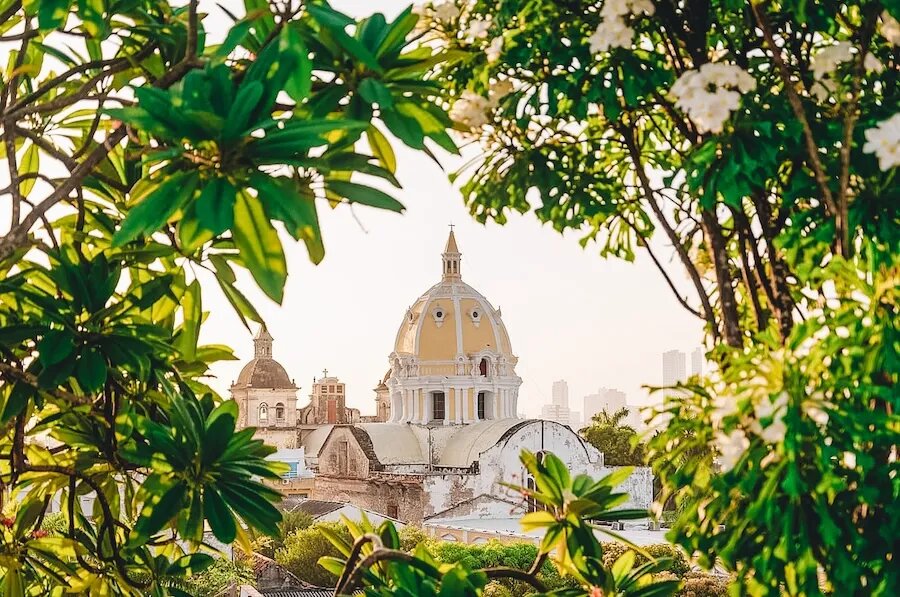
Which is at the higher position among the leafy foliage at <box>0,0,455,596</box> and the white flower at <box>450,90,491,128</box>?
the white flower at <box>450,90,491,128</box>

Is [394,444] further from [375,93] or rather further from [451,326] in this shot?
[375,93]

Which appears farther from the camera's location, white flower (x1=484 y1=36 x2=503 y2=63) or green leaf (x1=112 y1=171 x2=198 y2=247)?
white flower (x1=484 y1=36 x2=503 y2=63)

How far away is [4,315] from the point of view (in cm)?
156

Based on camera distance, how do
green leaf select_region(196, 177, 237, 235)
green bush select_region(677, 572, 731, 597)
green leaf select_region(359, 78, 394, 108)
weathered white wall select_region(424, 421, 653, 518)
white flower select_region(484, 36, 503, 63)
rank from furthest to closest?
weathered white wall select_region(424, 421, 653, 518), green bush select_region(677, 572, 731, 597), white flower select_region(484, 36, 503, 63), green leaf select_region(359, 78, 394, 108), green leaf select_region(196, 177, 237, 235)

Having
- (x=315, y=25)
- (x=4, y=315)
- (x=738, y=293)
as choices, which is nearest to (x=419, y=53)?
(x=315, y=25)

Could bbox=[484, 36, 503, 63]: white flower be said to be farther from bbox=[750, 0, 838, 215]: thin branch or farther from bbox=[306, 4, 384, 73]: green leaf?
bbox=[306, 4, 384, 73]: green leaf

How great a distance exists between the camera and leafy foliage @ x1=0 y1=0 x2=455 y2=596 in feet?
3.53

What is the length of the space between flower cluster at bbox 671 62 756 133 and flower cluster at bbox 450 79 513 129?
1.56ft

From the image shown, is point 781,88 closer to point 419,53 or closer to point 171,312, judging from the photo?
point 419,53

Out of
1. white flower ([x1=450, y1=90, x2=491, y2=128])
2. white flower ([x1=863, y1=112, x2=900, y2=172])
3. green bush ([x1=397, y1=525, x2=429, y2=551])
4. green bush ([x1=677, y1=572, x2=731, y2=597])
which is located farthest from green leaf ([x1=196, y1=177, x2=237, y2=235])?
green bush ([x1=397, y1=525, x2=429, y2=551])

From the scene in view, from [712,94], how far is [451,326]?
2649cm

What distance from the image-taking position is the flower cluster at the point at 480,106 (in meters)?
1.93

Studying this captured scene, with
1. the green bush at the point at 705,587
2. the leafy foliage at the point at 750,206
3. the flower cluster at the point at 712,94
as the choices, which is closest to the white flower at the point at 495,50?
the leafy foliage at the point at 750,206

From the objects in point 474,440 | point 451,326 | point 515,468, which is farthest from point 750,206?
point 451,326
